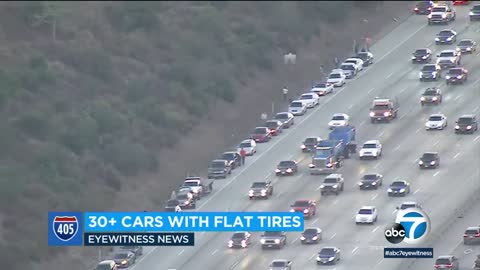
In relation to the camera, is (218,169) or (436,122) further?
(436,122)

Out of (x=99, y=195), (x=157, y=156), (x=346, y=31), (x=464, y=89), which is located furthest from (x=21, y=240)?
(x=346, y=31)

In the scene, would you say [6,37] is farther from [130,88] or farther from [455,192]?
[455,192]

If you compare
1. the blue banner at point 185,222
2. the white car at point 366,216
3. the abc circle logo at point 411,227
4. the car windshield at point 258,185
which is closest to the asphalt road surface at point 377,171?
the white car at point 366,216

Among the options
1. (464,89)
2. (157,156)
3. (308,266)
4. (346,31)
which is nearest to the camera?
(308,266)

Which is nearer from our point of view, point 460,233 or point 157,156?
point 460,233

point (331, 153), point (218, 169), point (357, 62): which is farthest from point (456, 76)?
point (218, 169)

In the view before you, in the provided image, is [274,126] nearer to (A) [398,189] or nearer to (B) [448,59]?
(A) [398,189]
